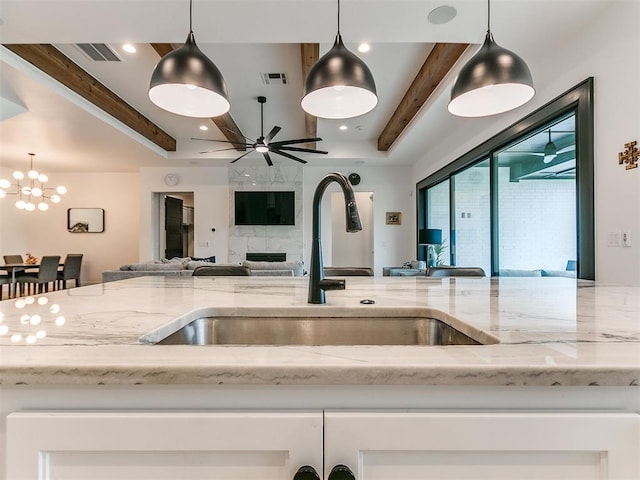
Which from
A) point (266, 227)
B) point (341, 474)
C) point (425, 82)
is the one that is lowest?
point (341, 474)

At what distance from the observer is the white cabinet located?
513mm

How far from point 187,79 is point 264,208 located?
598cm

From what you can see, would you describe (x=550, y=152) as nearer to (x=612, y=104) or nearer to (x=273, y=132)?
(x=612, y=104)

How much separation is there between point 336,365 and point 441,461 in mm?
218

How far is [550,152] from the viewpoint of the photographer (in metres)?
3.42

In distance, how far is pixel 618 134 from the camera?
2232mm

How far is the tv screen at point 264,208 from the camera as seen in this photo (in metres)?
7.36

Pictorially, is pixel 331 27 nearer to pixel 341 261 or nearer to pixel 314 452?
pixel 314 452

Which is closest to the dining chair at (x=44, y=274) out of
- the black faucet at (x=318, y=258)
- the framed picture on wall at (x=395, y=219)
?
the framed picture on wall at (x=395, y=219)

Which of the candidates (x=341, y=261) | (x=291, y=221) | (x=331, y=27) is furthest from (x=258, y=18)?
(x=341, y=261)

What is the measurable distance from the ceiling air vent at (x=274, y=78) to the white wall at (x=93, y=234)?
5.52 meters

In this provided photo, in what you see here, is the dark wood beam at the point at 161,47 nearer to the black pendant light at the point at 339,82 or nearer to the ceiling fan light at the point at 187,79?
the ceiling fan light at the point at 187,79

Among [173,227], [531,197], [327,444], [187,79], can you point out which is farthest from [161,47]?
[173,227]

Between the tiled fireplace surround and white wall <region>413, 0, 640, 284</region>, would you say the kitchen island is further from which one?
the tiled fireplace surround
